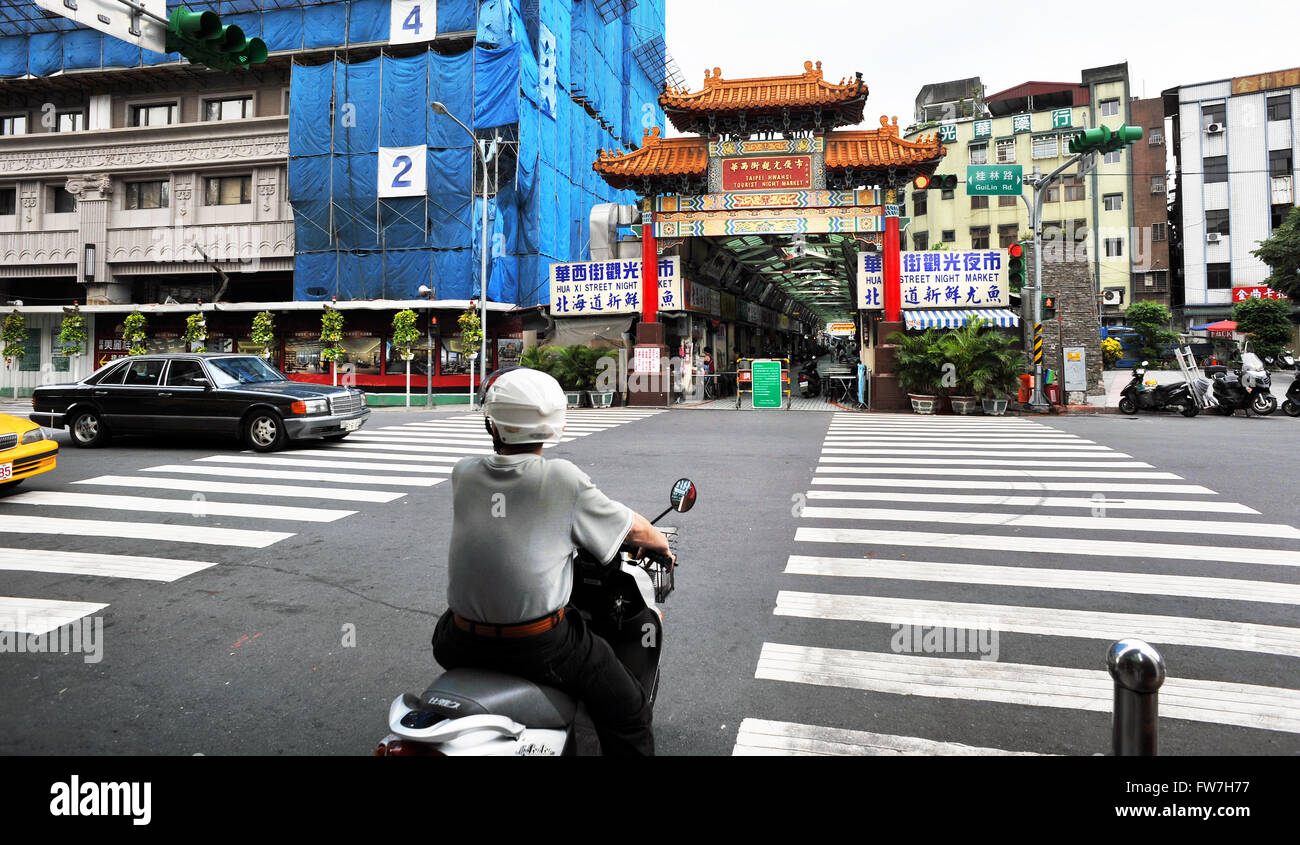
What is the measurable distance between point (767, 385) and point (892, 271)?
542 centimetres

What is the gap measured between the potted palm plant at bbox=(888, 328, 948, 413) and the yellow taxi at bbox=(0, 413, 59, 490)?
63.3ft

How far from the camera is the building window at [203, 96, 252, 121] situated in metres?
32.3

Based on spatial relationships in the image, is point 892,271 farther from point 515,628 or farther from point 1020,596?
point 515,628

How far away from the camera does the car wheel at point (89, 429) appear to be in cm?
1232

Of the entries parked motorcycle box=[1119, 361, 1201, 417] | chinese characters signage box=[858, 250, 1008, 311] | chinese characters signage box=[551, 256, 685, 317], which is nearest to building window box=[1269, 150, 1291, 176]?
chinese characters signage box=[858, 250, 1008, 311]

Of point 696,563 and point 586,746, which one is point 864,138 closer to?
point 696,563

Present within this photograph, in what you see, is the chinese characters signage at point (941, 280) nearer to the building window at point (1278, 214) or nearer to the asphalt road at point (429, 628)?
the asphalt road at point (429, 628)

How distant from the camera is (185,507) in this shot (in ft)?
25.8

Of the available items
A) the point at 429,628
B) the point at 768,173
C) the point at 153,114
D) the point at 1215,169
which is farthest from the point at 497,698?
the point at 1215,169

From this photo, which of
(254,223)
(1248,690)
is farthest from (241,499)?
(254,223)

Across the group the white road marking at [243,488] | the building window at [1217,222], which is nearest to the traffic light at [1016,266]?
the white road marking at [243,488]

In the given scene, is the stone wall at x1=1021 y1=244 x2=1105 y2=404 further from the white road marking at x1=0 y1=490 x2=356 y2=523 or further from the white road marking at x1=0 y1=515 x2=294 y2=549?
the white road marking at x1=0 y1=515 x2=294 y2=549

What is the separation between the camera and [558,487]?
2.40m

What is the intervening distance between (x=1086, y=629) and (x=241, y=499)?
8.13 metres
